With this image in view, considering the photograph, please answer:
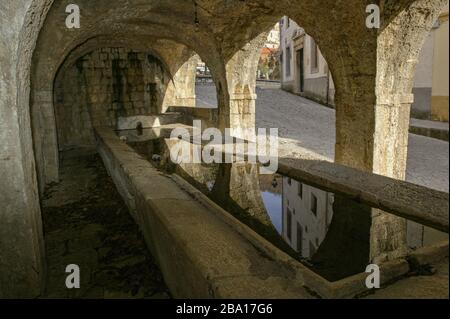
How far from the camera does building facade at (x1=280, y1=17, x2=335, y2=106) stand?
52.8 feet

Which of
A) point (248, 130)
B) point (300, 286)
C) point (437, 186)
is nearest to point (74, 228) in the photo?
point (300, 286)

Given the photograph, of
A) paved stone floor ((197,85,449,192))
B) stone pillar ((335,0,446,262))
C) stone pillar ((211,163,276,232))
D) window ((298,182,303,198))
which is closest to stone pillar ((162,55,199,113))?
paved stone floor ((197,85,449,192))

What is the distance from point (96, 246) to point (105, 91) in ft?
35.5

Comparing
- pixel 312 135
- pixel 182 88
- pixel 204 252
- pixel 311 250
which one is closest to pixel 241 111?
pixel 312 135

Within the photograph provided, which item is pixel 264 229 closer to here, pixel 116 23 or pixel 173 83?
pixel 116 23

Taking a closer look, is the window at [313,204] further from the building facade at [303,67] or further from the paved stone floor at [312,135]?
the building facade at [303,67]

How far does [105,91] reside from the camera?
1327 cm

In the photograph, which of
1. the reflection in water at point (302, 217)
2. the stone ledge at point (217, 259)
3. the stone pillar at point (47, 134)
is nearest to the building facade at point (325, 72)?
the stone ledge at point (217, 259)

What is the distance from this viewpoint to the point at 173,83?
14414 mm

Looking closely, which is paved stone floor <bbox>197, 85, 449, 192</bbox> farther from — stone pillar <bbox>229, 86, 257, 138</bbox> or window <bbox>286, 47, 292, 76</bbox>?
window <bbox>286, 47, 292, 76</bbox>

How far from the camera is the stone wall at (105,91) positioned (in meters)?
12.4

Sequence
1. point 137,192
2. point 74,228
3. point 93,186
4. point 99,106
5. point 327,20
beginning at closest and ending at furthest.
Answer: point 137,192, point 74,228, point 327,20, point 93,186, point 99,106

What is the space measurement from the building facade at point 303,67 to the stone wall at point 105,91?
7.46m

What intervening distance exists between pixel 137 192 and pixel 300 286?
2.33m
